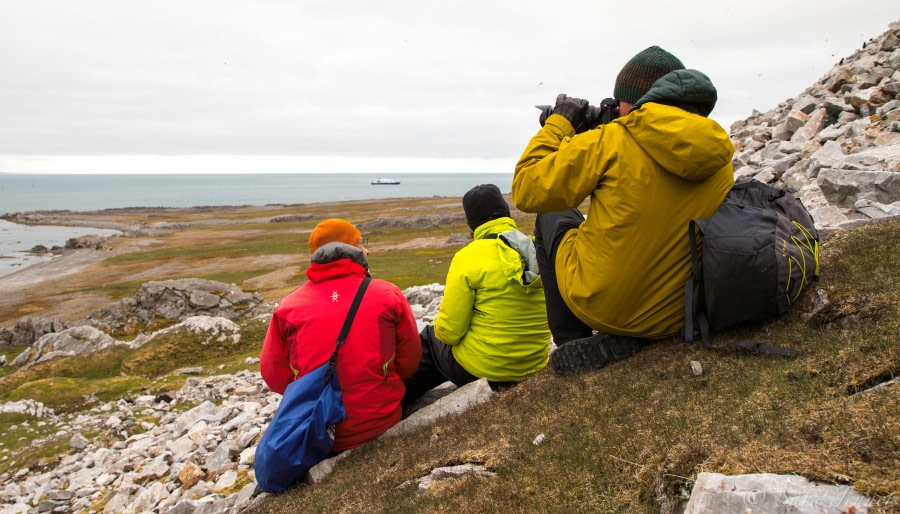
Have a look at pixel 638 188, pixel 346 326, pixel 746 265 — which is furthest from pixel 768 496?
pixel 346 326

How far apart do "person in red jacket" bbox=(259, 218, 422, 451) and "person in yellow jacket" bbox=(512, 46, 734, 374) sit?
2069 mm

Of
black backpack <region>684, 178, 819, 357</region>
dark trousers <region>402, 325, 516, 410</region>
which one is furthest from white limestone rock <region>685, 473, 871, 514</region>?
dark trousers <region>402, 325, 516, 410</region>

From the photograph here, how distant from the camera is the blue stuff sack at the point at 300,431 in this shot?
5523 mm

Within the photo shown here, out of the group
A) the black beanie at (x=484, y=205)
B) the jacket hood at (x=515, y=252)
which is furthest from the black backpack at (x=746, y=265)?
the black beanie at (x=484, y=205)

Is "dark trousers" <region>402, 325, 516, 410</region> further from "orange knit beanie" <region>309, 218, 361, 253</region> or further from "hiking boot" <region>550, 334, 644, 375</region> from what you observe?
"orange knit beanie" <region>309, 218, 361, 253</region>

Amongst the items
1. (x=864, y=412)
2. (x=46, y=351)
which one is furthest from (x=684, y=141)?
(x=46, y=351)

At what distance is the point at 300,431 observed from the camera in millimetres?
5488

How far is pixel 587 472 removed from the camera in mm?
3650

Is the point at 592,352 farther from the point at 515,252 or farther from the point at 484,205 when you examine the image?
the point at 484,205

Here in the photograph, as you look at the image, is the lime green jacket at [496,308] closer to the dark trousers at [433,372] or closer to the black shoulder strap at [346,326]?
the dark trousers at [433,372]

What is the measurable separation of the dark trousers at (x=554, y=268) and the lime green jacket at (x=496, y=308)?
0.58m

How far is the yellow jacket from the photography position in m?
4.20

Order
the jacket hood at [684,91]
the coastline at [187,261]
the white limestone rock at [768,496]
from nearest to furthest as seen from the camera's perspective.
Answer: the white limestone rock at [768,496] → the jacket hood at [684,91] → the coastline at [187,261]

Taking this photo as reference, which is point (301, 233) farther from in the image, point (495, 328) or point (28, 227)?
point (495, 328)
